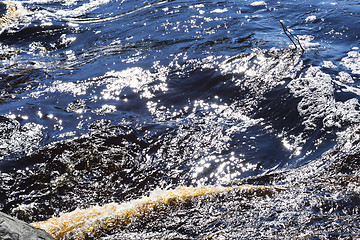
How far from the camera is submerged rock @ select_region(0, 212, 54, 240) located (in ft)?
6.63

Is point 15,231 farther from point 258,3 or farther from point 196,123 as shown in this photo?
point 258,3

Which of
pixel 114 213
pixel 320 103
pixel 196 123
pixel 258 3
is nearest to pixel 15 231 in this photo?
pixel 114 213

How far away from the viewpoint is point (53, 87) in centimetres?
585

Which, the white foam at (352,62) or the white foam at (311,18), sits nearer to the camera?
the white foam at (352,62)

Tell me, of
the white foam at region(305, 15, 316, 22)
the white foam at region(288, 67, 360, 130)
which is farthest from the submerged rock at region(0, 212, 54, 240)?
the white foam at region(305, 15, 316, 22)

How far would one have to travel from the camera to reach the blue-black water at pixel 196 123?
291 centimetres

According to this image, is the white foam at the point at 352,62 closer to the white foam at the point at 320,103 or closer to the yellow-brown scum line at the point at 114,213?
the white foam at the point at 320,103

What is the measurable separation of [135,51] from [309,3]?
4.60 m

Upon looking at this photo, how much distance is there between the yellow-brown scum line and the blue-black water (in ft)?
0.36

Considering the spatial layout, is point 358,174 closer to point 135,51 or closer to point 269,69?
point 269,69

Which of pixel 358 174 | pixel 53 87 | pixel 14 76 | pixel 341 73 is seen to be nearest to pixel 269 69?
pixel 341 73

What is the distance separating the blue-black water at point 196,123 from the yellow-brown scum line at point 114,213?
11 cm

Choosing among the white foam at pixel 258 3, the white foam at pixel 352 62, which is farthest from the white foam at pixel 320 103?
the white foam at pixel 258 3

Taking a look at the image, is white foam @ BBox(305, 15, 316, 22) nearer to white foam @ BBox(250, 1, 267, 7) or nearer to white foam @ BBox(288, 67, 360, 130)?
white foam @ BBox(250, 1, 267, 7)
